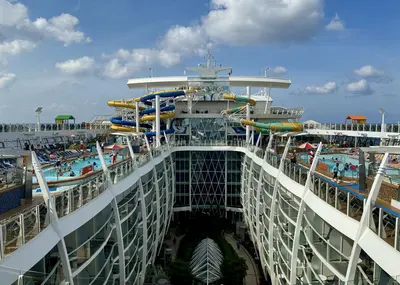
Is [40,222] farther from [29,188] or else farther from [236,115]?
[236,115]

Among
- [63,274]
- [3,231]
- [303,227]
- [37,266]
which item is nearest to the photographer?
[3,231]

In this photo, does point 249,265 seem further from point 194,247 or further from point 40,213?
point 40,213

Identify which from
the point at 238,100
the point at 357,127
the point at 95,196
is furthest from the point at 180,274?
the point at 357,127

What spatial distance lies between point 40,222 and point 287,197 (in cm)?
976

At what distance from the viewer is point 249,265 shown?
2169 centimetres

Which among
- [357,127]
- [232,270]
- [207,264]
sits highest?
[357,127]

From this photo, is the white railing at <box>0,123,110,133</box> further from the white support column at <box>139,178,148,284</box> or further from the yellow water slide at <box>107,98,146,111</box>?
the white support column at <box>139,178,148,284</box>

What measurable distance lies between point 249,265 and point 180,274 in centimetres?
699

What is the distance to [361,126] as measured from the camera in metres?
32.2

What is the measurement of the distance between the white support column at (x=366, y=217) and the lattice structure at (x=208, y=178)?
21.4 m

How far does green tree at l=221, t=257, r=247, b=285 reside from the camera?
54.2ft

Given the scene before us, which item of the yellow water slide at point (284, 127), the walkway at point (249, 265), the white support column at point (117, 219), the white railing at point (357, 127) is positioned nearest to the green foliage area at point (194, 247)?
the walkway at point (249, 265)

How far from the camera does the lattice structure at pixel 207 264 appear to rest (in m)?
16.1

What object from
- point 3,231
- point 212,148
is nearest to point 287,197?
point 3,231
